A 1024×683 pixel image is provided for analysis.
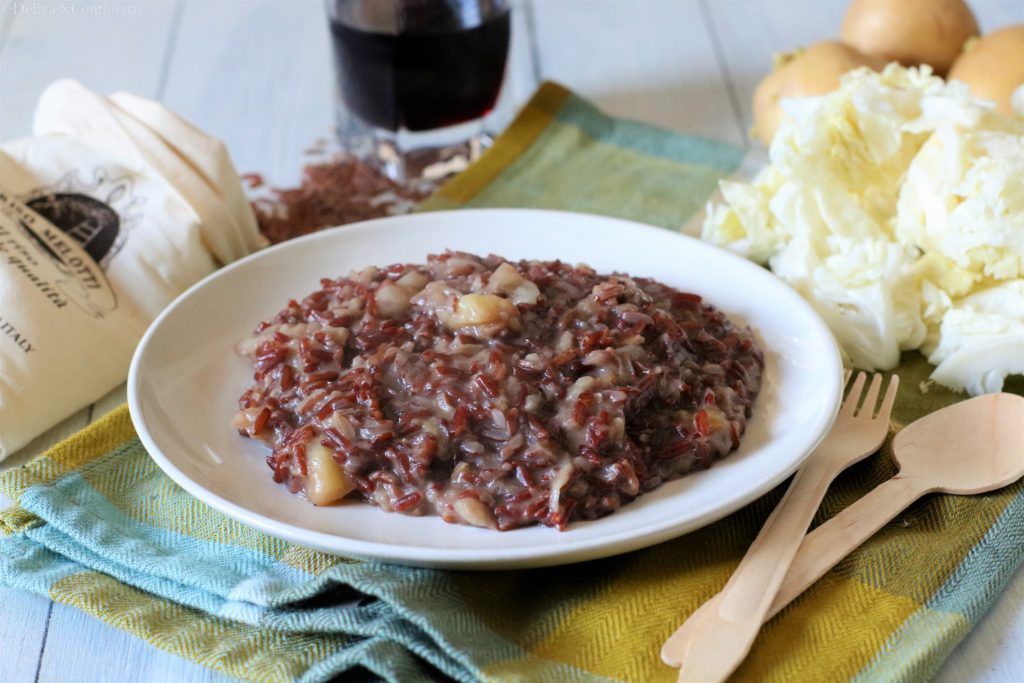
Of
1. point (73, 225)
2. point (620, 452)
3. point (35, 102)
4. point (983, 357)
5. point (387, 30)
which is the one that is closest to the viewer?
point (620, 452)

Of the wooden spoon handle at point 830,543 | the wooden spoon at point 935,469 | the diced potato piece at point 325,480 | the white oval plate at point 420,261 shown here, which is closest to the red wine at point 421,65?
the white oval plate at point 420,261

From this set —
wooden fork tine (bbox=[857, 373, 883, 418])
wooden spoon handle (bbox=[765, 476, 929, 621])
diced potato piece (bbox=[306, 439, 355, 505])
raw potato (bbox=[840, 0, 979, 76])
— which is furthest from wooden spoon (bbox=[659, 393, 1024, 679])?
raw potato (bbox=[840, 0, 979, 76])

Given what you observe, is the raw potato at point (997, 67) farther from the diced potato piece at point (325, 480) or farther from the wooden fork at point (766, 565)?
the diced potato piece at point (325, 480)

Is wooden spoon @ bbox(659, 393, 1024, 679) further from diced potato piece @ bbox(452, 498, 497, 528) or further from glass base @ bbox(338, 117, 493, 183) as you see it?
glass base @ bbox(338, 117, 493, 183)

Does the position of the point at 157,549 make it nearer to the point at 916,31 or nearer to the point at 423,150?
the point at 423,150

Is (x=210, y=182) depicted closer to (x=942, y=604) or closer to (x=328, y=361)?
(x=328, y=361)

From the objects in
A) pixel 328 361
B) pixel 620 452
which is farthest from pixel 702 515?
pixel 328 361
